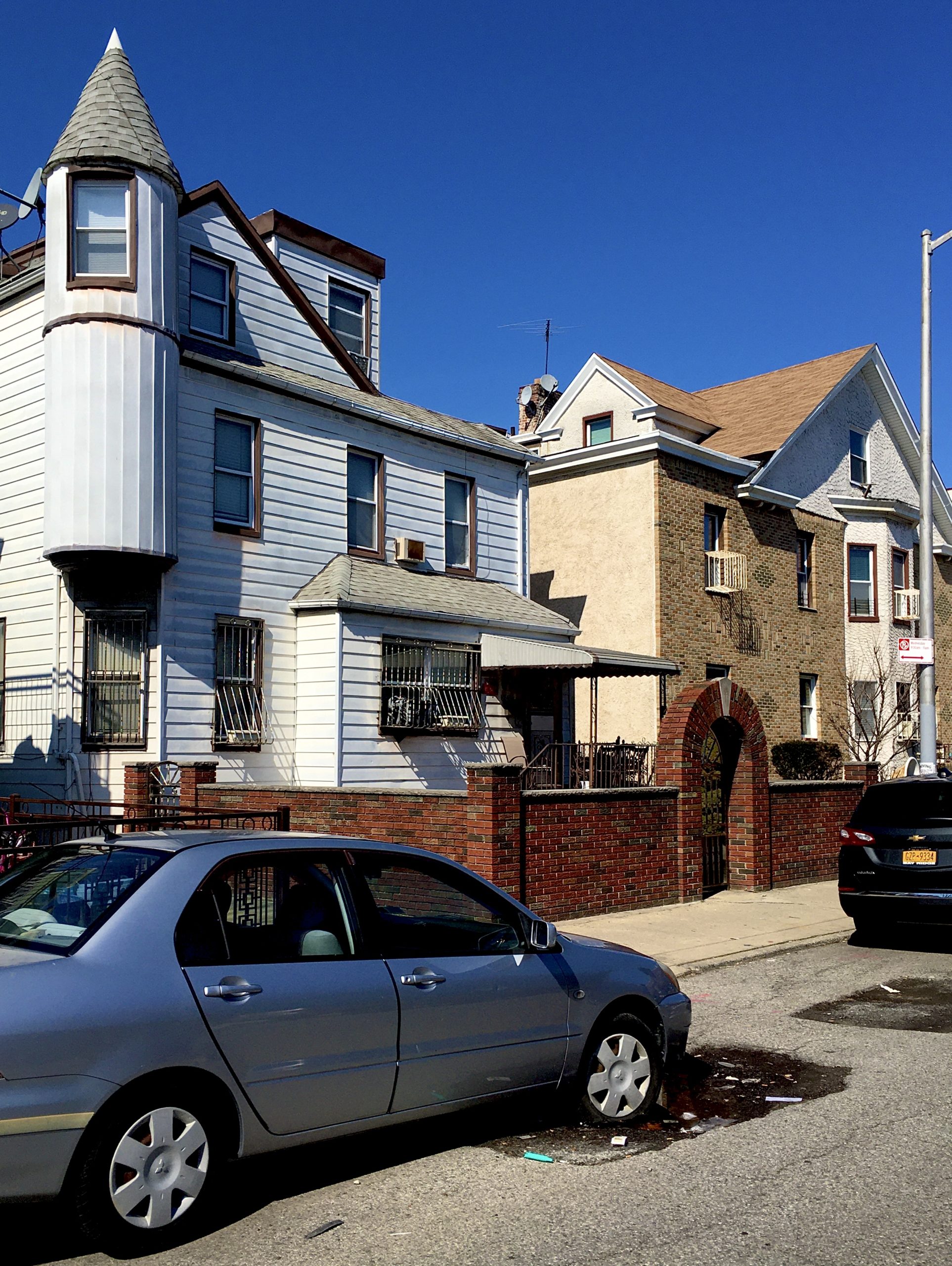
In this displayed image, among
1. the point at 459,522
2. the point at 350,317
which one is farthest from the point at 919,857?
the point at 350,317

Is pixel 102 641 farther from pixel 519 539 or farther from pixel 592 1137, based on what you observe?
pixel 592 1137

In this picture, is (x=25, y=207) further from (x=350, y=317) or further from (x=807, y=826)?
(x=807, y=826)

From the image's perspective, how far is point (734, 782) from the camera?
605 inches

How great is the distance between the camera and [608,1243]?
4496mm

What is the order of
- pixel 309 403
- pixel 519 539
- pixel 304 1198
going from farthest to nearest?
pixel 519 539, pixel 309 403, pixel 304 1198

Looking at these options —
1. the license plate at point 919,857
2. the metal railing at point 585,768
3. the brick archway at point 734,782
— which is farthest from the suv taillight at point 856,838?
the metal railing at point 585,768

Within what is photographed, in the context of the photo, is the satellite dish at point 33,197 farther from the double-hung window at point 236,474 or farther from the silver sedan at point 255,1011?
the silver sedan at point 255,1011

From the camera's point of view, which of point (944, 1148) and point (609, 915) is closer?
point (944, 1148)

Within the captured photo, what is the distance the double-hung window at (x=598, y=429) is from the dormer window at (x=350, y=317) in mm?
6667

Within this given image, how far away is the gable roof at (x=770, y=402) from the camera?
88.4ft

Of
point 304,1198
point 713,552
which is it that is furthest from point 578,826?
point 713,552

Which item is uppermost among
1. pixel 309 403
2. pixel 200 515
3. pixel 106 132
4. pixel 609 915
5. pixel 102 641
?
pixel 106 132

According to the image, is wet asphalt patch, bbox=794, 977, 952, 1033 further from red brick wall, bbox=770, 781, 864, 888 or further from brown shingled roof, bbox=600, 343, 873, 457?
brown shingled roof, bbox=600, 343, 873, 457

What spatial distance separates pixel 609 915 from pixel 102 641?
7655mm
